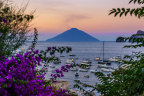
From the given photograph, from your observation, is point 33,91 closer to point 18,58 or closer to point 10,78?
point 10,78

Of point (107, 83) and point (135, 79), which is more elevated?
point (135, 79)

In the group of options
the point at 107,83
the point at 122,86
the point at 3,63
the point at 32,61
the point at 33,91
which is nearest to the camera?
the point at 33,91

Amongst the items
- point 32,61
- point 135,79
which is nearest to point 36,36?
point 32,61

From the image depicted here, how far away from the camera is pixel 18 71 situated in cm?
230

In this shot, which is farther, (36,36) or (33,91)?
(36,36)

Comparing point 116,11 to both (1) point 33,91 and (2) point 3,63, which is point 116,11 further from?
(2) point 3,63

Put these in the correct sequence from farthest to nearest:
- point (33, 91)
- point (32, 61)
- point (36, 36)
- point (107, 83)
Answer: point (36, 36) < point (107, 83) < point (32, 61) < point (33, 91)

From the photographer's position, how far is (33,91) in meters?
2.26

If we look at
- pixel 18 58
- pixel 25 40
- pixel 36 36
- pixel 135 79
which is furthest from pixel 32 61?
pixel 25 40

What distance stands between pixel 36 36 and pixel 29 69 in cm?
342

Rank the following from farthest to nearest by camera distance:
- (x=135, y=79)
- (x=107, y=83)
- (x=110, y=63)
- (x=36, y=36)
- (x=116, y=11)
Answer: (x=110, y=63), (x=36, y=36), (x=107, y=83), (x=116, y=11), (x=135, y=79)

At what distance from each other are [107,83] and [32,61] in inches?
52.5

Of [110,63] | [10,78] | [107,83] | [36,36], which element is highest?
[36,36]

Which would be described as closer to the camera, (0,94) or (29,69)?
(0,94)
